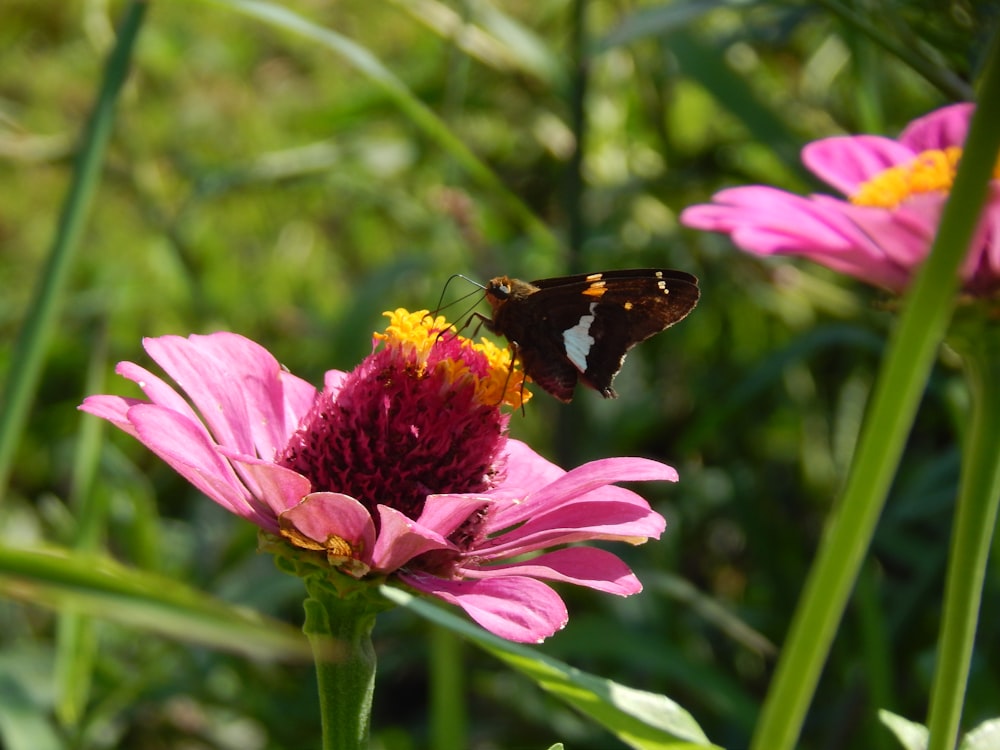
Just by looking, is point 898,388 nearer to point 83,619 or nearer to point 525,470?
point 525,470

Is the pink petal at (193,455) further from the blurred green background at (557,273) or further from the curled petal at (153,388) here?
the blurred green background at (557,273)

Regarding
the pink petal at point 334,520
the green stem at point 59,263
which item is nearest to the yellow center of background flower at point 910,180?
the pink petal at point 334,520

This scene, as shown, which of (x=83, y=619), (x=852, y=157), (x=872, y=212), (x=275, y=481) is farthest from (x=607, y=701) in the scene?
(x=83, y=619)

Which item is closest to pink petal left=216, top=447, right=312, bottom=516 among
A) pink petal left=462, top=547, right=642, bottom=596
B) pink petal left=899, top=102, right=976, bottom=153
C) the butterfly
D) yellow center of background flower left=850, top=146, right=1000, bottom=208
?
pink petal left=462, top=547, right=642, bottom=596

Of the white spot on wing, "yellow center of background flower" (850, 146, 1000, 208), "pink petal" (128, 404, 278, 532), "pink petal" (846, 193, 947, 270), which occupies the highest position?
"yellow center of background flower" (850, 146, 1000, 208)

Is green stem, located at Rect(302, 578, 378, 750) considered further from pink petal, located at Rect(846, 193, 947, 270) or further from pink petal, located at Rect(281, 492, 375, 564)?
pink petal, located at Rect(846, 193, 947, 270)

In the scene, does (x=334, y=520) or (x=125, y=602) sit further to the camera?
(x=334, y=520)

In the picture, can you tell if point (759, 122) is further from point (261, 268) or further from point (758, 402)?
point (261, 268)
